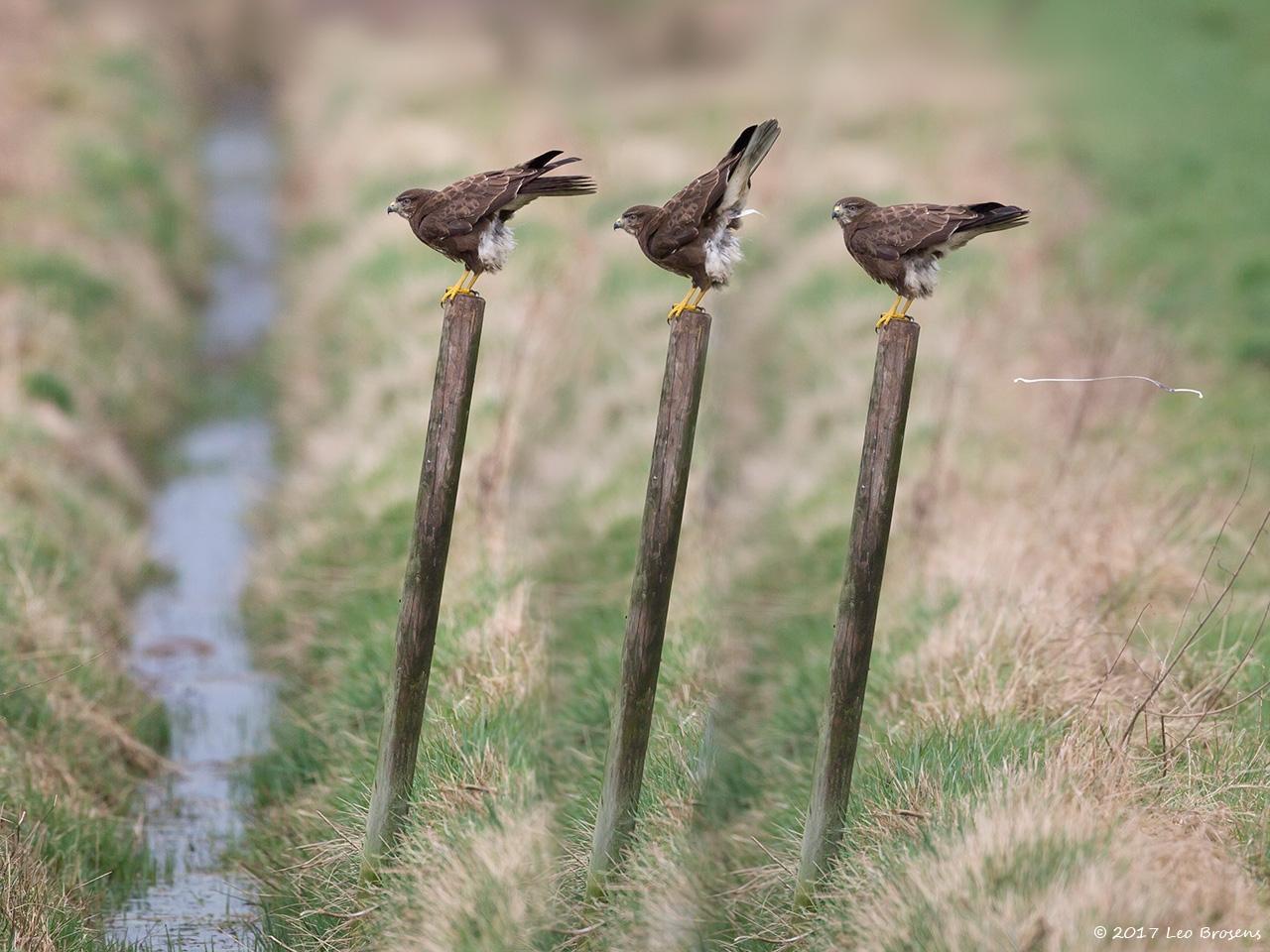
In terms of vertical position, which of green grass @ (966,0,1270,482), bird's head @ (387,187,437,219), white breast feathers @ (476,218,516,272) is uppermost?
green grass @ (966,0,1270,482)

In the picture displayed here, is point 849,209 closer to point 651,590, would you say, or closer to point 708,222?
point 708,222

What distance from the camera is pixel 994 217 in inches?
→ 219

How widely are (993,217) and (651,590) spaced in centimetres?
179

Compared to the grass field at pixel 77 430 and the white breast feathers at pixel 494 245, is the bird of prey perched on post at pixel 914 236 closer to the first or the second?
the white breast feathers at pixel 494 245

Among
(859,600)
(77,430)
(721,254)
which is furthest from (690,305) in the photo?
(77,430)

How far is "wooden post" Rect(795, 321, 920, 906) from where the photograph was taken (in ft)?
18.5

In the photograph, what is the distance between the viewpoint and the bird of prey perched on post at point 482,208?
19.3ft

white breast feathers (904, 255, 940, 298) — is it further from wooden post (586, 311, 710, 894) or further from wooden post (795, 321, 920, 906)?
wooden post (586, 311, 710, 894)

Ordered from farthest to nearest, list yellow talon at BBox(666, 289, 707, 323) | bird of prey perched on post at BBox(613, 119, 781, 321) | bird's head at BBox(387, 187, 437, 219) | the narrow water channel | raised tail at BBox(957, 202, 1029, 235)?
the narrow water channel < bird's head at BBox(387, 187, 437, 219) < yellow talon at BBox(666, 289, 707, 323) < bird of prey perched on post at BBox(613, 119, 781, 321) < raised tail at BBox(957, 202, 1029, 235)

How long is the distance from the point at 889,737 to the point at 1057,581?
1.52 metres

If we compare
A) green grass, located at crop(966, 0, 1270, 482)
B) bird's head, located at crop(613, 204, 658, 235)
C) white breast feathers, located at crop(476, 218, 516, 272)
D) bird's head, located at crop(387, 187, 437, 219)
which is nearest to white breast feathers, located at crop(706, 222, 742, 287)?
bird's head, located at crop(613, 204, 658, 235)

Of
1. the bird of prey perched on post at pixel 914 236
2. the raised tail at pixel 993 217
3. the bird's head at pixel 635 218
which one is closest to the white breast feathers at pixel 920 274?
the bird of prey perched on post at pixel 914 236

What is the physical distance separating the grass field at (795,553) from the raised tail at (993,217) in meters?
1.88

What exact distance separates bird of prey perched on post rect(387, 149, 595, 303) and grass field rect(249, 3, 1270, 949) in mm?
2059
